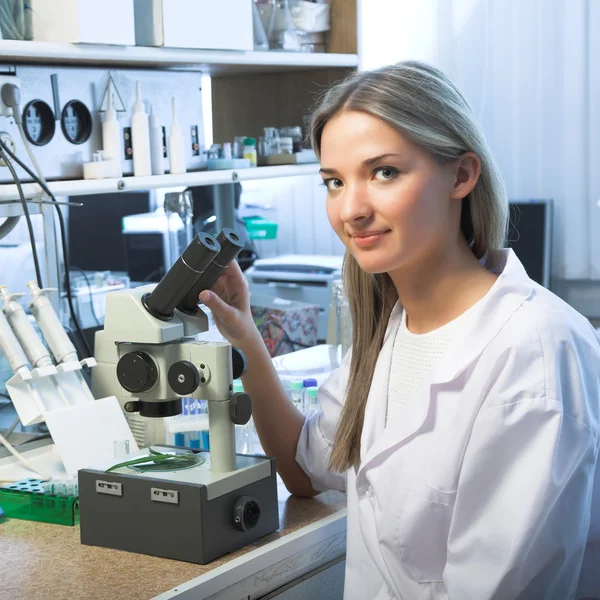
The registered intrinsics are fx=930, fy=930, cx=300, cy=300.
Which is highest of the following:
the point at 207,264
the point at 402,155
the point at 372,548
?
the point at 402,155

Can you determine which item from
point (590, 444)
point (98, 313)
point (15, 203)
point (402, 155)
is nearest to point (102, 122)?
point (15, 203)

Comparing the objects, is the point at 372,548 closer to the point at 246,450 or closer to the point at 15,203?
the point at 246,450

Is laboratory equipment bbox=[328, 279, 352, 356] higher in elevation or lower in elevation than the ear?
lower

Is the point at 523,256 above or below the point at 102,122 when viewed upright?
below

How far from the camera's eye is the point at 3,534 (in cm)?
147

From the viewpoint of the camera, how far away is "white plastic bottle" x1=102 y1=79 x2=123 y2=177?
202 cm

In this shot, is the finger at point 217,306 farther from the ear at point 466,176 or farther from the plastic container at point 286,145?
the plastic container at point 286,145

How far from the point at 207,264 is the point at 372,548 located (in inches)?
19.3

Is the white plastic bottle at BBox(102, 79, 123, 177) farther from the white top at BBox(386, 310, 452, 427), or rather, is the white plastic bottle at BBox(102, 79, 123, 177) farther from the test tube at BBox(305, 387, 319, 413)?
the white top at BBox(386, 310, 452, 427)

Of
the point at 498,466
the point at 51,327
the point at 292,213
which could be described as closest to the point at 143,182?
the point at 51,327

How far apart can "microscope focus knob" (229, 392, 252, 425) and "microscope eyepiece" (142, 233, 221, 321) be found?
159 millimetres

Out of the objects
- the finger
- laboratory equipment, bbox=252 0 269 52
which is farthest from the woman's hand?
laboratory equipment, bbox=252 0 269 52

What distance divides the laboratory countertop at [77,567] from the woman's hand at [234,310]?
32 cm

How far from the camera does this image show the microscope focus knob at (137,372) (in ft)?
4.55
